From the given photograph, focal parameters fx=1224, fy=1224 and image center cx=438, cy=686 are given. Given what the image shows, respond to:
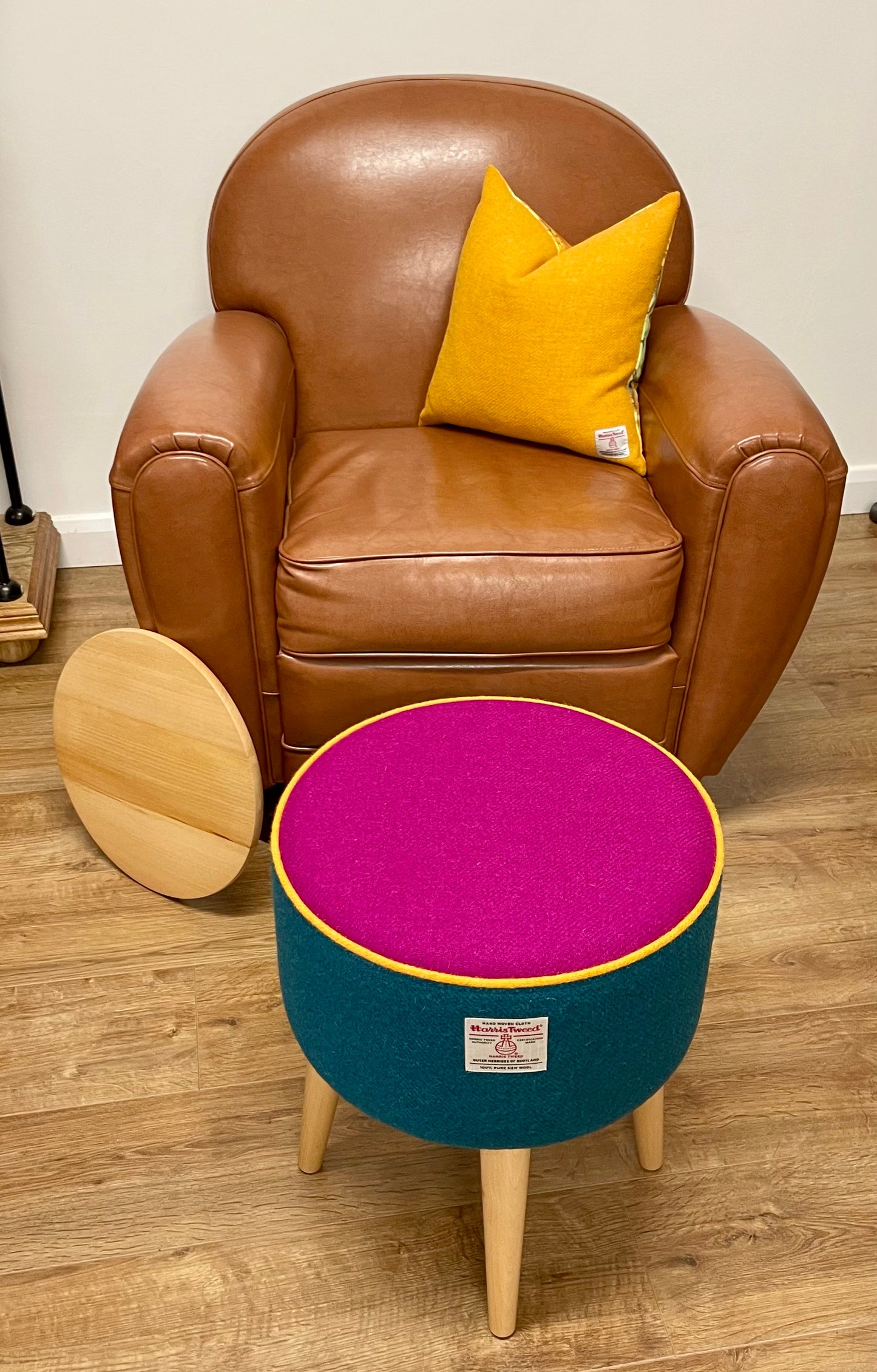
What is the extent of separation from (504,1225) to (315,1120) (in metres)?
0.28

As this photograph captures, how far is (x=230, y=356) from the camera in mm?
1877

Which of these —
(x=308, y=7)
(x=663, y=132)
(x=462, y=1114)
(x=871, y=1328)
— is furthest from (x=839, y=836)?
(x=308, y=7)

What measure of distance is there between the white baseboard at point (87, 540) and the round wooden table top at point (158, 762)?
1.01 meters

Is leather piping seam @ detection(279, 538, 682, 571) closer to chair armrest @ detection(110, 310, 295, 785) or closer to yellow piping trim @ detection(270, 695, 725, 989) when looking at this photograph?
chair armrest @ detection(110, 310, 295, 785)

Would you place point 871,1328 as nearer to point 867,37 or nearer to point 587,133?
point 587,133

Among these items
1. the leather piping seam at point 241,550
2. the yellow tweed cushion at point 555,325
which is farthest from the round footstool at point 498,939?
the yellow tweed cushion at point 555,325

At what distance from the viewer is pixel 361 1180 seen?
1446mm

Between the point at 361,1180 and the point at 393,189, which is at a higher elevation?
the point at 393,189

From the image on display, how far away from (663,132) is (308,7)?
0.74 m

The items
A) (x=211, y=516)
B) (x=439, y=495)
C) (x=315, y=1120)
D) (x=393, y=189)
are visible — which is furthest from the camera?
(x=393, y=189)

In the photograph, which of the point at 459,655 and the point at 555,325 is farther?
the point at 555,325

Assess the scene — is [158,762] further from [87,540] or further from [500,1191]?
[87,540]

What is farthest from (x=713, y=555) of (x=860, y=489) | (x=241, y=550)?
(x=860, y=489)

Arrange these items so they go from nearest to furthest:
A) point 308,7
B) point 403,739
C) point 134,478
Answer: point 403,739, point 134,478, point 308,7
